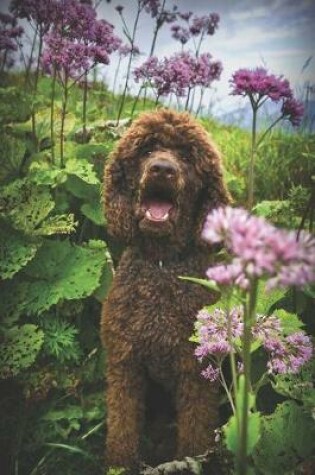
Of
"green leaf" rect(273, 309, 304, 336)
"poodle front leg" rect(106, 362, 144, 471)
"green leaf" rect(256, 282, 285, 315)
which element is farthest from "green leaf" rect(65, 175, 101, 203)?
"green leaf" rect(273, 309, 304, 336)

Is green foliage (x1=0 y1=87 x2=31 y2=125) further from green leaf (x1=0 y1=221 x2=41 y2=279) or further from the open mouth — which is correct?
the open mouth

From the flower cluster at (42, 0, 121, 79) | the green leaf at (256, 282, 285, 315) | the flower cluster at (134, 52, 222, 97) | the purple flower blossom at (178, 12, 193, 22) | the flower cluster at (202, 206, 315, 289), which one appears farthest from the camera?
the purple flower blossom at (178, 12, 193, 22)

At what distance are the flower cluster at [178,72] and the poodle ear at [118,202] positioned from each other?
59cm

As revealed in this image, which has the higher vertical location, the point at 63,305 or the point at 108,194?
the point at 108,194

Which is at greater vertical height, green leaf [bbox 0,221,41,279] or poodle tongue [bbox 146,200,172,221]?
poodle tongue [bbox 146,200,172,221]

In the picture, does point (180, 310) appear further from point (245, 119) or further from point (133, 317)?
point (245, 119)

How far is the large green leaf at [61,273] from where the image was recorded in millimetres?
1893

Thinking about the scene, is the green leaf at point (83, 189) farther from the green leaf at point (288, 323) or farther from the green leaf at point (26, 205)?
the green leaf at point (288, 323)

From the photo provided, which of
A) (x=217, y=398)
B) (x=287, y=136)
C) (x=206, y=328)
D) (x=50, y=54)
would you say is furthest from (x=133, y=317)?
(x=287, y=136)

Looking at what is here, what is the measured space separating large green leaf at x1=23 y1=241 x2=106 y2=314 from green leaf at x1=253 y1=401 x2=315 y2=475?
2.49 feet

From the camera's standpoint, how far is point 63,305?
2139 mm

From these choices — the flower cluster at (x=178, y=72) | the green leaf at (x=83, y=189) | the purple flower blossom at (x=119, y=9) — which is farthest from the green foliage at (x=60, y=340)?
the purple flower blossom at (x=119, y=9)

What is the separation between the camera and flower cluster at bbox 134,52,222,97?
230cm

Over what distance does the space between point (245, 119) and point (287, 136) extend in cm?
30
